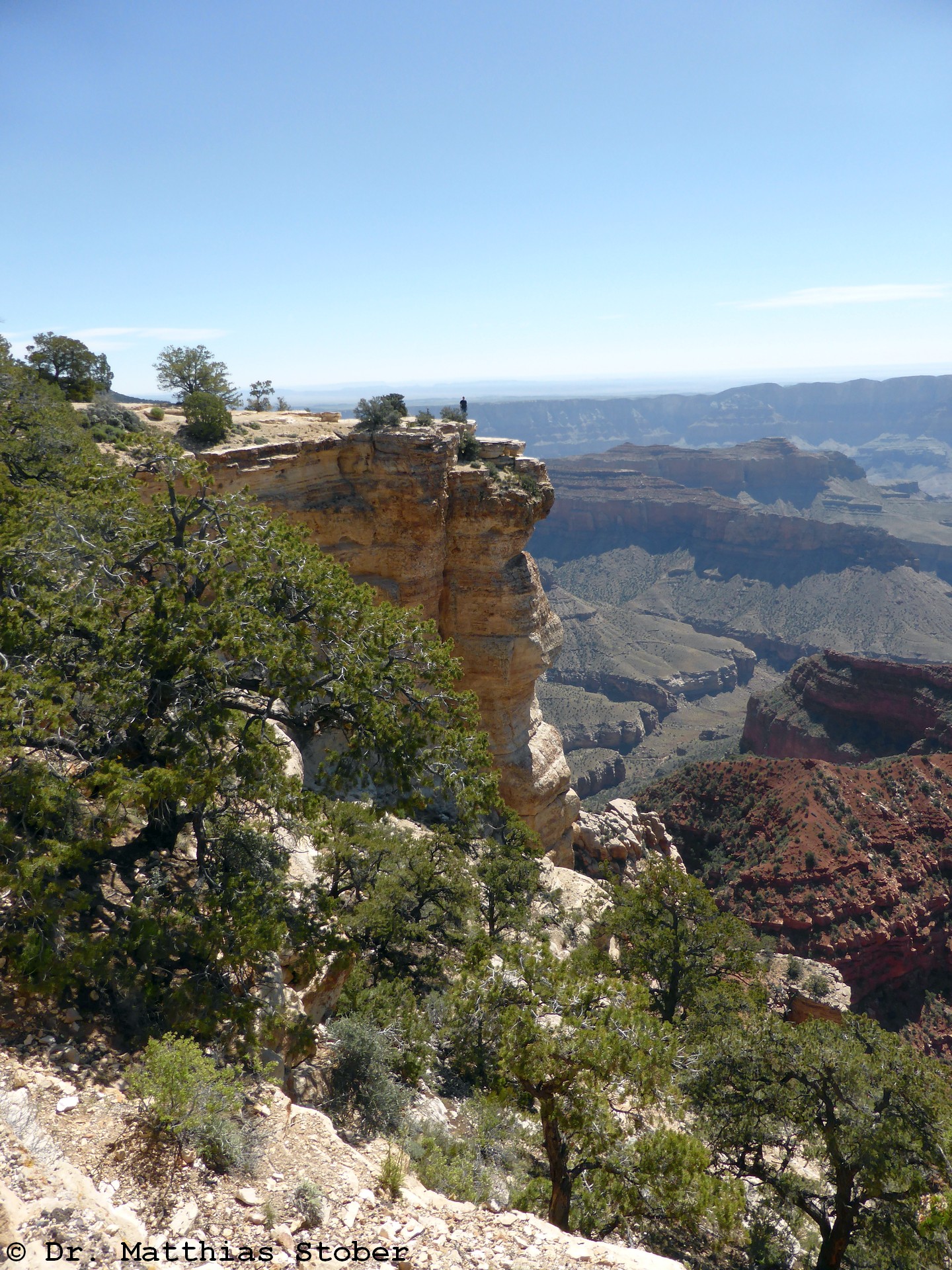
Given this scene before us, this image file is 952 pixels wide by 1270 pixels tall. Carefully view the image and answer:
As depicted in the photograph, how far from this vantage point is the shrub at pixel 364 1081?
990 cm

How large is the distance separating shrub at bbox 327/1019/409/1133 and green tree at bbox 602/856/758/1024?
10176 mm

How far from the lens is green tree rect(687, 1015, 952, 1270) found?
11773 mm

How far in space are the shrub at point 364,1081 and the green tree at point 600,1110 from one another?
1674 millimetres

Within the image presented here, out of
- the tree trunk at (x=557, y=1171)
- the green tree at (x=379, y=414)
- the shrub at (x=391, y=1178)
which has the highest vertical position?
the green tree at (x=379, y=414)

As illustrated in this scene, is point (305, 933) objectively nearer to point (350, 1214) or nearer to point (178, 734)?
point (178, 734)

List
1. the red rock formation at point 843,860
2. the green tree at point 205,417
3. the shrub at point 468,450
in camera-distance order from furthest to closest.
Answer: the red rock formation at point 843,860 → the shrub at point 468,450 → the green tree at point 205,417

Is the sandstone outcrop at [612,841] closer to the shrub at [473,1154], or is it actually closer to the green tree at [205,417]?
the shrub at [473,1154]

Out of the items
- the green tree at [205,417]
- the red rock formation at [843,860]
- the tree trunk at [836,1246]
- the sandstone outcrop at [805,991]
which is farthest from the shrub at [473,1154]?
the red rock formation at [843,860]

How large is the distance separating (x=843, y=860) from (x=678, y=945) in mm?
23570

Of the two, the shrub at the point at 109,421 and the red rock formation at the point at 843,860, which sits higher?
the shrub at the point at 109,421

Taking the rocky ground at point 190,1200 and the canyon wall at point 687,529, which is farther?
the canyon wall at point 687,529

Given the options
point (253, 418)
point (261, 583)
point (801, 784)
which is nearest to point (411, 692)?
point (261, 583)

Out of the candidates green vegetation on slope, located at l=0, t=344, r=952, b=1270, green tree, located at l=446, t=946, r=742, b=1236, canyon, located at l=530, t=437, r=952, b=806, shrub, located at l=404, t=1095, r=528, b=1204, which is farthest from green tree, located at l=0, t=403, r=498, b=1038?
canyon, located at l=530, t=437, r=952, b=806

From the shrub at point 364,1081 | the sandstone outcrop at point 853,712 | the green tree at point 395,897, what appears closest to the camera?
the shrub at point 364,1081
